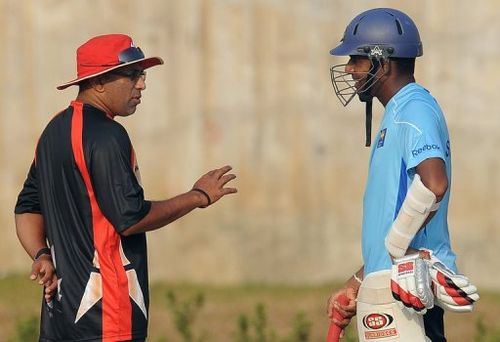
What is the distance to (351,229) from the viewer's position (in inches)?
421

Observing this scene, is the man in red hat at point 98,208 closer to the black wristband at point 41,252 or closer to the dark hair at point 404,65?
the black wristband at point 41,252

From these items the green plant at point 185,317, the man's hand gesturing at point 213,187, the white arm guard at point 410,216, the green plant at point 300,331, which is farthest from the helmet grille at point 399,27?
the green plant at point 185,317

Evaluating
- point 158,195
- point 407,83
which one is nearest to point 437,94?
point 158,195

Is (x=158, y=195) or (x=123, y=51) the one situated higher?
(x=123, y=51)

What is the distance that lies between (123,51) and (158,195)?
4.60 m

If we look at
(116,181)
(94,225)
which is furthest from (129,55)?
(94,225)

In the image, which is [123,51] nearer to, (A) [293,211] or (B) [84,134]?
(B) [84,134]

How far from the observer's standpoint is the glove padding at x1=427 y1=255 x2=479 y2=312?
5738 mm

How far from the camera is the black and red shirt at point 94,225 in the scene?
19.6 feet

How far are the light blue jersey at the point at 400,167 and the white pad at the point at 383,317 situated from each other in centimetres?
6

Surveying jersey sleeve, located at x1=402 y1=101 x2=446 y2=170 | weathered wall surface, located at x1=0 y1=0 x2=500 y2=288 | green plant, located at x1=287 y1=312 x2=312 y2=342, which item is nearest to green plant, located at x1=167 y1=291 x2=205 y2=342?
green plant, located at x1=287 y1=312 x2=312 y2=342

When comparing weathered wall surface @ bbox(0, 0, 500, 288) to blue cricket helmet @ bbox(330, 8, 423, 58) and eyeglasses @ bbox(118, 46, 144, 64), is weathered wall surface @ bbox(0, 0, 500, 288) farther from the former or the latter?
eyeglasses @ bbox(118, 46, 144, 64)

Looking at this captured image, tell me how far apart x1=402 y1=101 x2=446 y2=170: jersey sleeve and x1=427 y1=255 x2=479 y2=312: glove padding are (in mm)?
416

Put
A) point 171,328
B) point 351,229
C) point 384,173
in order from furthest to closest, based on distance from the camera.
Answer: point 351,229 → point 171,328 → point 384,173
